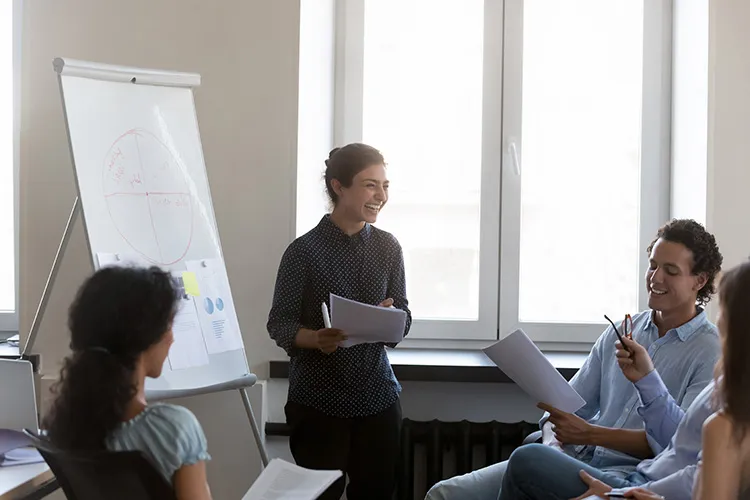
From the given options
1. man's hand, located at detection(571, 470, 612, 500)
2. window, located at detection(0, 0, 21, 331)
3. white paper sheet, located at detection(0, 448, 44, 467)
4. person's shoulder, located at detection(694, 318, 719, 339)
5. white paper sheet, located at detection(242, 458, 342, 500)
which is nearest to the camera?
white paper sheet, located at detection(242, 458, 342, 500)

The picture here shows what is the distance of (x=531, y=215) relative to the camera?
3289 mm

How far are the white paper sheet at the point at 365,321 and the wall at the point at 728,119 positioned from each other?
1.37m

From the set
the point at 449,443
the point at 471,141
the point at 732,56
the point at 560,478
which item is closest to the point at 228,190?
the point at 471,141

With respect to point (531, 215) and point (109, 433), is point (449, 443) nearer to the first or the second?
point (531, 215)

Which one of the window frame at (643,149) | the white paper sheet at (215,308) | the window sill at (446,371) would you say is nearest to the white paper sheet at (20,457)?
the white paper sheet at (215,308)

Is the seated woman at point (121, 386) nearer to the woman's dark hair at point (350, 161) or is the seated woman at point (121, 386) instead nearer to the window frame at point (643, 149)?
the woman's dark hair at point (350, 161)

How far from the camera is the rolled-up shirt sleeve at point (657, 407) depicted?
1.97 m

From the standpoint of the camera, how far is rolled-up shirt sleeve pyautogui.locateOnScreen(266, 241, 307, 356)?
2.42 metres

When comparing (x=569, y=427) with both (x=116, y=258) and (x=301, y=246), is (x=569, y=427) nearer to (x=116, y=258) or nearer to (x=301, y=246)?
(x=301, y=246)

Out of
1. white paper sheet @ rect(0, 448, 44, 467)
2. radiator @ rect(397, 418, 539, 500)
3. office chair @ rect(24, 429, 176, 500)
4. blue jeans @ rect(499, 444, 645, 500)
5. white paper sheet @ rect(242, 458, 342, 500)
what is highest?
office chair @ rect(24, 429, 176, 500)

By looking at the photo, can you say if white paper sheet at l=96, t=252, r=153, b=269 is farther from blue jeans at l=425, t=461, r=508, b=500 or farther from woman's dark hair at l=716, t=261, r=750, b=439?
woman's dark hair at l=716, t=261, r=750, b=439

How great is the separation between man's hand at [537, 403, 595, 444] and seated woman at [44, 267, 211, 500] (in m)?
1.11

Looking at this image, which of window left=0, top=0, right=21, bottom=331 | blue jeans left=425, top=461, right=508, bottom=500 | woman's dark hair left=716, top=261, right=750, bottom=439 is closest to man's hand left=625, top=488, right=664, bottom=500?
woman's dark hair left=716, top=261, right=750, bottom=439

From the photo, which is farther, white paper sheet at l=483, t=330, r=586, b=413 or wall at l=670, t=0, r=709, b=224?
wall at l=670, t=0, r=709, b=224
